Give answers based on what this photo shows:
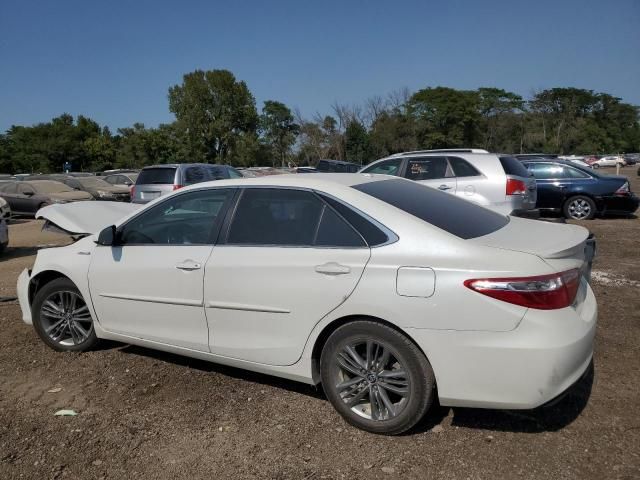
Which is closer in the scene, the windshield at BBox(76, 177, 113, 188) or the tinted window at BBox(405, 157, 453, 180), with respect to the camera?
the tinted window at BBox(405, 157, 453, 180)

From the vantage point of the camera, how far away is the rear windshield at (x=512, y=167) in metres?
9.37

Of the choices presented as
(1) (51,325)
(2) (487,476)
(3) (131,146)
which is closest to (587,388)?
(2) (487,476)

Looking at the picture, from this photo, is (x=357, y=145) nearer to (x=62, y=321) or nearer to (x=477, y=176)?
(x=477, y=176)

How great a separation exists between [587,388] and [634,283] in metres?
3.43

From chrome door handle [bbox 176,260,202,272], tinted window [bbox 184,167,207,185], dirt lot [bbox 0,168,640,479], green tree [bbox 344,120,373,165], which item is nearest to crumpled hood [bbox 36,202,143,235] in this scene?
dirt lot [bbox 0,168,640,479]

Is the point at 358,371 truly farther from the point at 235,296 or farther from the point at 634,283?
the point at 634,283

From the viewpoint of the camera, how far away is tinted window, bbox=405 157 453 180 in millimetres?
9734

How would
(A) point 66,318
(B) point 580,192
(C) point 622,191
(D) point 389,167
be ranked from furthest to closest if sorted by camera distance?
(B) point 580,192 < (C) point 622,191 < (D) point 389,167 < (A) point 66,318

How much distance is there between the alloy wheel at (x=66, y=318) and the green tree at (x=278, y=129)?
79.6 m

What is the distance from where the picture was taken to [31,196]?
18.0m

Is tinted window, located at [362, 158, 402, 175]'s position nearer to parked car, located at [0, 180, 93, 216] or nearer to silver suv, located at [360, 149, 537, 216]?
silver suv, located at [360, 149, 537, 216]

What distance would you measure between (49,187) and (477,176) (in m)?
15.3

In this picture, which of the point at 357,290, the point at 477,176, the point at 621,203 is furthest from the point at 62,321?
the point at 621,203

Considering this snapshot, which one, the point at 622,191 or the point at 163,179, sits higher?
the point at 163,179
